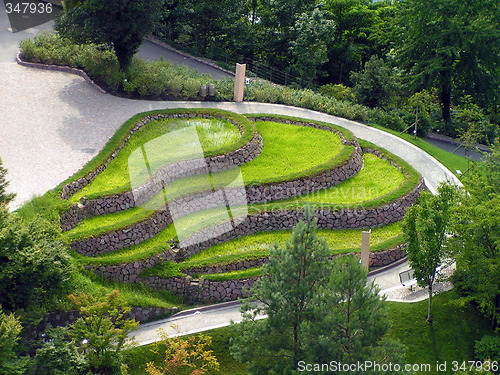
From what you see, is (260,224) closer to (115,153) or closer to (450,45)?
(115,153)

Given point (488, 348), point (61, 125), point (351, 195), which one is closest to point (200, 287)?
point (351, 195)

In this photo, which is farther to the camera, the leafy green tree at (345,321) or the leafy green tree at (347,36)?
the leafy green tree at (347,36)

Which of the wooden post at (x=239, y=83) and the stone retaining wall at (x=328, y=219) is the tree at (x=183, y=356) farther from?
the wooden post at (x=239, y=83)

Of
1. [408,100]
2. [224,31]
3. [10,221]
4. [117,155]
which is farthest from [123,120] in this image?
[408,100]

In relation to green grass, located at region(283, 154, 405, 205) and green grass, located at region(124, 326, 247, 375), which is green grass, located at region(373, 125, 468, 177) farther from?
green grass, located at region(124, 326, 247, 375)

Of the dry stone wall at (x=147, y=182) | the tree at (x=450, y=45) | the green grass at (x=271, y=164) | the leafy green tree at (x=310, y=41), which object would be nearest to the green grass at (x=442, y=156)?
the green grass at (x=271, y=164)
